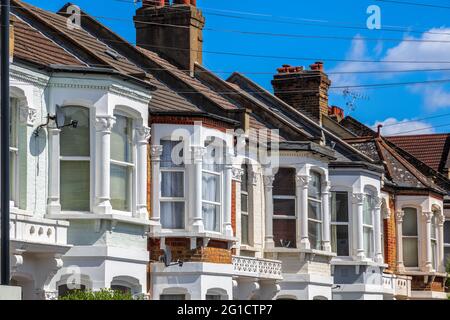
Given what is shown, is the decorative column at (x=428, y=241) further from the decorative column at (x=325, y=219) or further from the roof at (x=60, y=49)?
the roof at (x=60, y=49)

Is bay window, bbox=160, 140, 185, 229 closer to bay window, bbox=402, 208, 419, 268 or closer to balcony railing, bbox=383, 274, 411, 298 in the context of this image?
balcony railing, bbox=383, 274, 411, 298

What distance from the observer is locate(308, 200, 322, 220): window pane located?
33.5 m

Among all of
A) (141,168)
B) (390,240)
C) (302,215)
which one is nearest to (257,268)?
(302,215)

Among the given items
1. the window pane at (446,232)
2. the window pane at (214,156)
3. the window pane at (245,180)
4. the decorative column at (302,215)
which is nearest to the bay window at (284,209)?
the decorative column at (302,215)

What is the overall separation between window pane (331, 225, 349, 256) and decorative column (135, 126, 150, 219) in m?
11.3

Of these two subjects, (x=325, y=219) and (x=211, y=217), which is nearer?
(x=211, y=217)

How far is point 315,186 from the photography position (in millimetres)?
33750

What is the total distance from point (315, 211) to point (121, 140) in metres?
9.17

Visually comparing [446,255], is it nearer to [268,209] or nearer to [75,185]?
[268,209]

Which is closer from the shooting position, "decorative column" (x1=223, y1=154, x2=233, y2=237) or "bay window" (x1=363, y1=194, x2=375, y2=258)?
"decorative column" (x1=223, y1=154, x2=233, y2=237)

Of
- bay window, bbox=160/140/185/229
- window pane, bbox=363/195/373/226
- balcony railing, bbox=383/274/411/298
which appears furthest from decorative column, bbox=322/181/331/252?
bay window, bbox=160/140/185/229

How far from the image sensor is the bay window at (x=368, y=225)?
123 feet

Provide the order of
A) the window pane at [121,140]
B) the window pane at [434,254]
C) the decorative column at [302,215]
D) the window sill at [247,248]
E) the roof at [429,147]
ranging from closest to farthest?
the window pane at [121,140] → the window sill at [247,248] → the decorative column at [302,215] → the window pane at [434,254] → the roof at [429,147]

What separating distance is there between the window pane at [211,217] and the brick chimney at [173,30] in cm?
779
